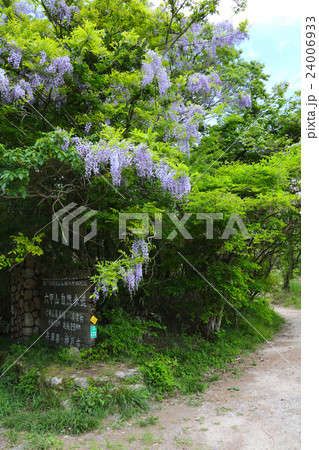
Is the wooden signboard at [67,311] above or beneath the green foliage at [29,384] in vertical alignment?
above

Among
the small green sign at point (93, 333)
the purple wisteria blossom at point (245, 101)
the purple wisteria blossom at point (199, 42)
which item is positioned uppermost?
the purple wisteria blossom at point (199, 42)

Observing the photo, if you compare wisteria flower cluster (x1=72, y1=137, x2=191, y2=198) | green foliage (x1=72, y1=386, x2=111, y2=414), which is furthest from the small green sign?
wisteria flower cluster (x1=72, y1=137, x2=191, y2=198)

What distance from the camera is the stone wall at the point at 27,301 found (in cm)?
702

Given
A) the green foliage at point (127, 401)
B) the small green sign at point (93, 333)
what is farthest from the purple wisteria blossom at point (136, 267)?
the green foliage at point (127, 401)

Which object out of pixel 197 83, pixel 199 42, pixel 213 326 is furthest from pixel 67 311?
pixel 199 42

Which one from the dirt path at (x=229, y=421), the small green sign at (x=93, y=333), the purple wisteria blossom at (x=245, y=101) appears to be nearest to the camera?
the dirt path at (x=229, y=421)

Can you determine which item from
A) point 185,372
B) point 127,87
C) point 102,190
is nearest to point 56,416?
point 185,372

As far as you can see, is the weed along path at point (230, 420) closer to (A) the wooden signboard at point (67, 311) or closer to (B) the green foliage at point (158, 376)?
(B) the green foliage at point (158, 376)

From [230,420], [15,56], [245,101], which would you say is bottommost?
[230,420]

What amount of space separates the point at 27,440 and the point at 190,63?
25.3ft

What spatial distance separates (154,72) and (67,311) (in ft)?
13.0

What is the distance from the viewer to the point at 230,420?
14.1 ft

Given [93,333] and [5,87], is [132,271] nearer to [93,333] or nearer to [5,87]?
[93,333]

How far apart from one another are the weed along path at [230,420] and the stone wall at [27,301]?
3369mm
